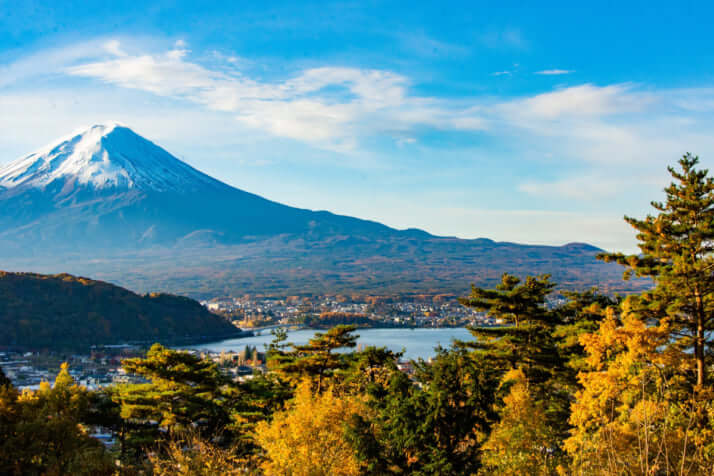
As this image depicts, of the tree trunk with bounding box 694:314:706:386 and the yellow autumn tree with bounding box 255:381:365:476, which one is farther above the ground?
the tree trunk with bounding box 694:314:706:386

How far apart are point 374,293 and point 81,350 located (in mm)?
79811

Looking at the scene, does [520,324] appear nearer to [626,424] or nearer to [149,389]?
[626,424]

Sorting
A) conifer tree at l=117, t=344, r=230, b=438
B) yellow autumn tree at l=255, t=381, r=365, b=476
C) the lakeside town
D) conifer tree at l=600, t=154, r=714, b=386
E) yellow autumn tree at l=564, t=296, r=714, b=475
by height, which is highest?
conifer tree at l=600, t=154, r=714, b=386

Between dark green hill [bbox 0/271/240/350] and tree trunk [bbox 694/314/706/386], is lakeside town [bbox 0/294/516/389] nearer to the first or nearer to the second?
dark green hill [bbox 0/271/240/350]

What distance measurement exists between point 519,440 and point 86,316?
288 feet

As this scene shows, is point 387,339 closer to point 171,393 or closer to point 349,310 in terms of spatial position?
point 349,310

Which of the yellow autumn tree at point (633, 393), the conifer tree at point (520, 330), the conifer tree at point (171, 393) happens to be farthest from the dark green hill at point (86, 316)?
the yellow autumn tree at point (633, 393)

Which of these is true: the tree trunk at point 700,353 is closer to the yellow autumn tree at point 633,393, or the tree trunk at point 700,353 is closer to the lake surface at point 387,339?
the yellow autumn tree at point 633,393

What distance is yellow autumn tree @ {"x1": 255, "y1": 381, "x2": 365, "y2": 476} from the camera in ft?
41.8

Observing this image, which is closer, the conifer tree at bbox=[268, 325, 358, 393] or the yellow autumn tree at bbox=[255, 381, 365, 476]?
the yellow autumn tree at bbox=[255, 381, 365, 476]

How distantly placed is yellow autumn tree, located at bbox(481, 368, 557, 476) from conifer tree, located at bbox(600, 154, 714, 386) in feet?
13.0

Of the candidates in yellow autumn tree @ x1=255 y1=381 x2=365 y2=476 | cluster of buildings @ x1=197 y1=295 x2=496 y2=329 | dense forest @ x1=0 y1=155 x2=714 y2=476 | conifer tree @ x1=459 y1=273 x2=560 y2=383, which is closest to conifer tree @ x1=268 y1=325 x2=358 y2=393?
dense forest @ x1=0 y1=155 x2=714 y2=476

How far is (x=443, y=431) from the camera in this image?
14.2 meters

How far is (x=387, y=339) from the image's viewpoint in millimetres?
80500
